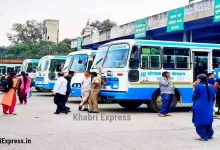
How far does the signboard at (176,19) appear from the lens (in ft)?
83.0

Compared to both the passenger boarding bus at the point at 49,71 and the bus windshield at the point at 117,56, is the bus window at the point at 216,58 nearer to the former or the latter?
the bus windshield at the point at 117,56

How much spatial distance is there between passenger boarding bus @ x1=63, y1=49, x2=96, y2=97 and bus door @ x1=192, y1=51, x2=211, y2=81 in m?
5.19

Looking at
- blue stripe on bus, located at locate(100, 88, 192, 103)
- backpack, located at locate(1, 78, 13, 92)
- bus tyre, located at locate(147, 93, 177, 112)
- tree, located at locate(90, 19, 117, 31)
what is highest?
tree, located at locate(90, 19, 117, 31)

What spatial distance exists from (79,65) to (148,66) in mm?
5444

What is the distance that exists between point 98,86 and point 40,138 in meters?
5.75

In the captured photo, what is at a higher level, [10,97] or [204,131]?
[10,97]

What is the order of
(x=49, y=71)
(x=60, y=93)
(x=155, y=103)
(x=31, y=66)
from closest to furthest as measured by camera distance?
(x=60, y=93) → (x=155, y=103) → (x=49, y=71) → (x=31, y=66)

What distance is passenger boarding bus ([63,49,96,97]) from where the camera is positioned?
59.3 feet

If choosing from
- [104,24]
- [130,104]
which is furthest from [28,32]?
[130,104]

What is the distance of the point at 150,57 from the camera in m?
14.2

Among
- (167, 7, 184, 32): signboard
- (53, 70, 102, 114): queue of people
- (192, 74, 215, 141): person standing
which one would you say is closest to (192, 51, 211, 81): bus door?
(53, 70, 102, 114): queue of people

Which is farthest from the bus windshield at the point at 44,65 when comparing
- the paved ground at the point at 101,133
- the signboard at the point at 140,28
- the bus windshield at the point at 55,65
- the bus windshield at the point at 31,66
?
the paved ground at the point at 101,133

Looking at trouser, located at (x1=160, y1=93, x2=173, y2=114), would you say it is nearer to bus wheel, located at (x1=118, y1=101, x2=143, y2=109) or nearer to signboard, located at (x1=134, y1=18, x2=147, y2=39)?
bus wheel, located at (x1=118, y1=101, x2=143, y2=109)

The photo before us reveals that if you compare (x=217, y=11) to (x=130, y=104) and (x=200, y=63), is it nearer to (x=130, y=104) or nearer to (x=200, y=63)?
(x=200, y=63)
